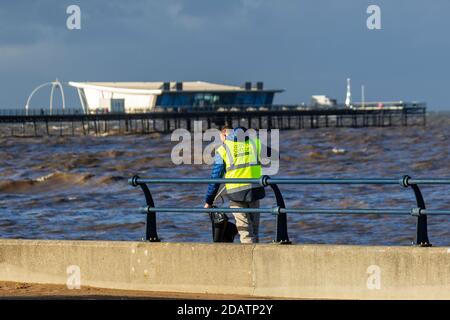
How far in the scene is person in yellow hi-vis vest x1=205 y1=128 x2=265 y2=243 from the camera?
1152 centimetres

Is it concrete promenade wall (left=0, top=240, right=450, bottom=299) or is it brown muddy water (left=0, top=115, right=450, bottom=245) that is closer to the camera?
concrete promenade wall (left=0, top=240, right=450, bottom=299)

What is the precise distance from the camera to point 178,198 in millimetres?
38656

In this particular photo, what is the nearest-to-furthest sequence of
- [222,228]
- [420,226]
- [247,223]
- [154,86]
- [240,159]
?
1. [420,226]
2. [247,223]
3. [240,159]
4. [222,228]
5. [154,86]

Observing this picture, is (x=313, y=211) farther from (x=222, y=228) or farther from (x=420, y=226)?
(x=222, y=228)

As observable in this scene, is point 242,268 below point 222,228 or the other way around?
below

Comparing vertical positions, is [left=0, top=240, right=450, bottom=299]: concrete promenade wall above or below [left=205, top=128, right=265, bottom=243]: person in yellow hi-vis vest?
below

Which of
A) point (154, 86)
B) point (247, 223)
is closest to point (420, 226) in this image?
point (247, 223)

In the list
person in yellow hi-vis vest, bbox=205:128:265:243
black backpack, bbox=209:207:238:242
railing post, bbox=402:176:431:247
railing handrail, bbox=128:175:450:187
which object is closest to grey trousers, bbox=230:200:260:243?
person in yellow hi-vis vest, bbox=205:128:265:243

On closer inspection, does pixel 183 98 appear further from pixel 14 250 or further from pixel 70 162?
pixel 14 250

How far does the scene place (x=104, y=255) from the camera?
35.7ft

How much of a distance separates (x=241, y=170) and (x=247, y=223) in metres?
0.54

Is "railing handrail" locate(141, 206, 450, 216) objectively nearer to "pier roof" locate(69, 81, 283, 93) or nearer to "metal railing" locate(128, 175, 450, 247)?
"metal railing" locate(128, 175, 450, 247)

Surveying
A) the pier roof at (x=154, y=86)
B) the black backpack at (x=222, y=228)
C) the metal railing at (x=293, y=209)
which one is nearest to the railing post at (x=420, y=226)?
the metal railing at (x=293, y=209)
